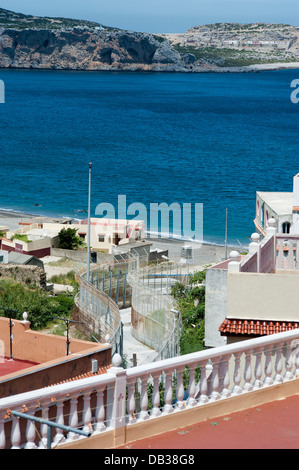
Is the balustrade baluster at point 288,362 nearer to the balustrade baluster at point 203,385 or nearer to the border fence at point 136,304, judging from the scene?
the balustrade baluster at point 203,385

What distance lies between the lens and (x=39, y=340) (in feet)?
48.8

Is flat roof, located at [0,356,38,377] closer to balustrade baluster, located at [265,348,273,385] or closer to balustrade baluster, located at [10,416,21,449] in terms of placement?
balustrade baluster, located at [265,348,273,385]

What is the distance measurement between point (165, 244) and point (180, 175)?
41034 mm

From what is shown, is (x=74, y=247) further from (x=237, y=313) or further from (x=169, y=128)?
(x=169, y=128)

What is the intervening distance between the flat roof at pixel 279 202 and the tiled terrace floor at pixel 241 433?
19208 mm

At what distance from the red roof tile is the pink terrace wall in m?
2.65

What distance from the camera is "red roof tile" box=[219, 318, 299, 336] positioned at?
1105 centimetres

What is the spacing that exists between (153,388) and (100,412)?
0.71 metres

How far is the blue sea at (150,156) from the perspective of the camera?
84125mm

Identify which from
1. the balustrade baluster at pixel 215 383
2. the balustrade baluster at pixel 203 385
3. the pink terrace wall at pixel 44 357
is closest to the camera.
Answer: the balustrade baluster at pixel 203 385

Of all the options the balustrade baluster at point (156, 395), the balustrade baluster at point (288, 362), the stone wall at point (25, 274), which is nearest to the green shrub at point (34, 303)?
the stone wall at point (25, 274)

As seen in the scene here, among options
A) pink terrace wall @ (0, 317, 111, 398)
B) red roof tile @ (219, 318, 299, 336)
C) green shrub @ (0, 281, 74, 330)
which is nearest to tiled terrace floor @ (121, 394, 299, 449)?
red roof tile @ (219, 318, 299, 336)

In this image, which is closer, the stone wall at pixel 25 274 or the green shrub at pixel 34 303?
the green shrub at pixel 34 303

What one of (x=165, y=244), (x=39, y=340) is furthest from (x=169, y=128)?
(x=39, y=340)
